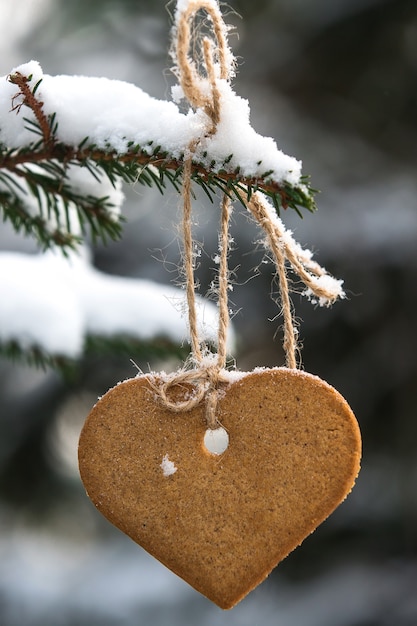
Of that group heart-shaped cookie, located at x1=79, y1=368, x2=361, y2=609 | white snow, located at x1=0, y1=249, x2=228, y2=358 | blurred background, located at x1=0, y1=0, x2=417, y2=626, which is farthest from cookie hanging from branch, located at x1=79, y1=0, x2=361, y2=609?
blurred background, located at x1=0, y1=0, x2=417, y2=626

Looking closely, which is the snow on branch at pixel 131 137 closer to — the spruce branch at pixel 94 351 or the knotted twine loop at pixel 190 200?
the knotted twine loop at pixel 190 200

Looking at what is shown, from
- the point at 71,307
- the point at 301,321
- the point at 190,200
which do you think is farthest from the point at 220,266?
the point at 301,321

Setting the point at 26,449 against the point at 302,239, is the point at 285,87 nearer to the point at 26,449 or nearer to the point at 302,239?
the point at 302,239

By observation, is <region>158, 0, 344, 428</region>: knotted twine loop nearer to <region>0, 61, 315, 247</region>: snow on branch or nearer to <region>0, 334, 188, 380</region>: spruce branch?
<region>0, 61, 315, 247</region>: snow on branch

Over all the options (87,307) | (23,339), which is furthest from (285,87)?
(23,339)

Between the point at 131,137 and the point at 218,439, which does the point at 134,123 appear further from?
the point at 218,439

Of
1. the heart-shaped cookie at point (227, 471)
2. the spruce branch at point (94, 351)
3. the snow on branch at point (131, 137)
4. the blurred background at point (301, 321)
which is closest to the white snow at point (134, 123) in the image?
the snow on branch at point (131, 137)
